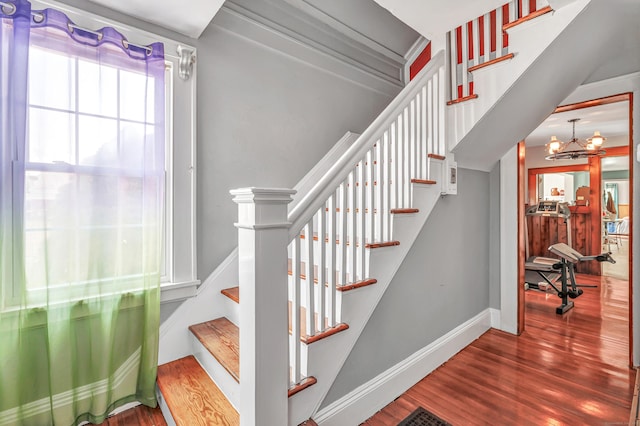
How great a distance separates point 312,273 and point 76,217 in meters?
1.24

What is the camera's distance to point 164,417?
1.56 meters

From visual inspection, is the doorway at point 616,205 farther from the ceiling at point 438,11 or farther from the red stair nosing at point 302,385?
the red stair nosing at point 302,385

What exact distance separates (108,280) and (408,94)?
2079 millimetres

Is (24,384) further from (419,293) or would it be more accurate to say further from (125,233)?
(419,293)

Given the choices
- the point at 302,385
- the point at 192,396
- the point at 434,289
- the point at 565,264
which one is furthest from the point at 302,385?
the point at 565,264

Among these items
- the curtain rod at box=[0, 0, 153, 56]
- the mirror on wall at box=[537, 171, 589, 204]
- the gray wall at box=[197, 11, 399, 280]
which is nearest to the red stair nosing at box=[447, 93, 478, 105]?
the gray wall at box=[197, 11, 399, 280]

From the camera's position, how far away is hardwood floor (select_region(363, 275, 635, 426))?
1.70 meters

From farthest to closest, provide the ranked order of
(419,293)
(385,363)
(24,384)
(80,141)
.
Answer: (419,293) → (385,363) → (80,141) → (24,384)

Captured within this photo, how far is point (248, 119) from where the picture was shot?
7.21ft

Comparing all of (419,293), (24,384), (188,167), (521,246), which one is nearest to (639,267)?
(521,246)

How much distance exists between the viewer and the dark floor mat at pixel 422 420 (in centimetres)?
162

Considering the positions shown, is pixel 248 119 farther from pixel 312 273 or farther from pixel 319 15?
pixel 312 273

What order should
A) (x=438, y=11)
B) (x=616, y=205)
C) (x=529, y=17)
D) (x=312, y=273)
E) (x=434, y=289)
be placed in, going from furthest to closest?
(x=616, y=205)
(x=434, y=289)
(x=438, y=11)
(x=529, y=17)
(x=312, y=273)

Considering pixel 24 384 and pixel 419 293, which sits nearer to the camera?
pixel 24 384
